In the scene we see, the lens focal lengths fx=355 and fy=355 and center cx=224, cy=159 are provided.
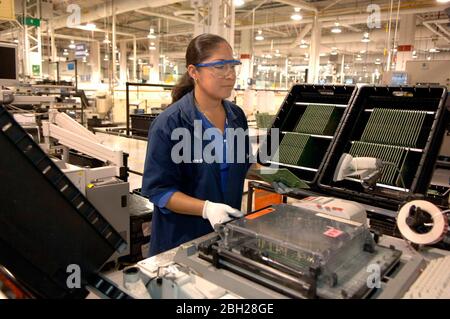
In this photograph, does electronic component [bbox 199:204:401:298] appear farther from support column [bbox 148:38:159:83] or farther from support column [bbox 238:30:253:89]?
support column [bbox 148:38:159:83]

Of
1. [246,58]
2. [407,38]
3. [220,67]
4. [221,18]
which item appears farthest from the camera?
[246,58]

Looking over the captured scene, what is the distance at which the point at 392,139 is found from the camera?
1863mm

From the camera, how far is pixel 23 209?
73 centimetres

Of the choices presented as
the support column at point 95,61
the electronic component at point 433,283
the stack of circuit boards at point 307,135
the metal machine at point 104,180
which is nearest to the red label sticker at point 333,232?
the electronic component at point 433,283

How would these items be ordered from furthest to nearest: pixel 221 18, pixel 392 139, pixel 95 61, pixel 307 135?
1. pixel 95 61
2. pixel 221 18
3. pixel 307 135
4. pixel 392 139

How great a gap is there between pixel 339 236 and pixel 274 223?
7.1 inches

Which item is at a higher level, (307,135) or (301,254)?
(307,135)

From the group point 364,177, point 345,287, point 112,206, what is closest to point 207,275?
point 345,287

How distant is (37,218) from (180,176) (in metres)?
0.69

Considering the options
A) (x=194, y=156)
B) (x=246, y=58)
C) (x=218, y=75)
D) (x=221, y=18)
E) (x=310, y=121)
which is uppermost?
(x=246, y=58)

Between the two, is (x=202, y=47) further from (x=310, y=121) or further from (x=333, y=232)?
(x=310, y=121)

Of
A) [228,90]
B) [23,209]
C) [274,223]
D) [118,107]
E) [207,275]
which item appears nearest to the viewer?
[23,209]

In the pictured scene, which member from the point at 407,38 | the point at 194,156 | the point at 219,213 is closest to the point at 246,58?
the point at 407,38
